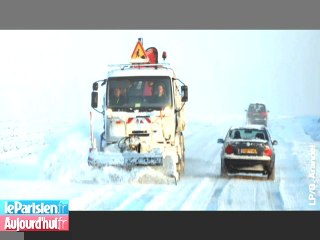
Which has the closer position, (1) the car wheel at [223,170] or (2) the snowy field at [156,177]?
(2) the snowy field at [156,177]

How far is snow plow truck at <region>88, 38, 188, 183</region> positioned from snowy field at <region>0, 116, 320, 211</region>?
316 millimetres

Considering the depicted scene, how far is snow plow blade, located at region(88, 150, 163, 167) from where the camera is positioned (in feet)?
51.7

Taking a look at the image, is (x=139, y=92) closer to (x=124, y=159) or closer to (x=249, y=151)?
(x=124, y=159)

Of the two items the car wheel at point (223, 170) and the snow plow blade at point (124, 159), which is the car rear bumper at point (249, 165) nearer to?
the car wheel at point (223, 170)

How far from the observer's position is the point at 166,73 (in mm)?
16172

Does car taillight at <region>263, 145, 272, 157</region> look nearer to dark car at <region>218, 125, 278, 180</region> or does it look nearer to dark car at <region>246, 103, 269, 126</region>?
dark car at <region>218, 125, 278, 180</region>

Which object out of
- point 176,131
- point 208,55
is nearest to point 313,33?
point 208,55

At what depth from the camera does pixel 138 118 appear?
52.4 ft

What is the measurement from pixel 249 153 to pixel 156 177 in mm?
1865

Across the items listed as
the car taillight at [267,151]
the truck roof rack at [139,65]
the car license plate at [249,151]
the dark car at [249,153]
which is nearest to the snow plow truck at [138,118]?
the truck roof rack at [139,65]

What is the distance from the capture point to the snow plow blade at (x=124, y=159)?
15.8 metres

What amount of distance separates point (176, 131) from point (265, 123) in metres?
1.82

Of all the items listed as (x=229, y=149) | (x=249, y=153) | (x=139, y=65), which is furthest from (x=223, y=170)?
(x=139, y=65)

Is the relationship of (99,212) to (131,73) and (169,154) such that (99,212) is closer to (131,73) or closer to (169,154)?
(169,154)
